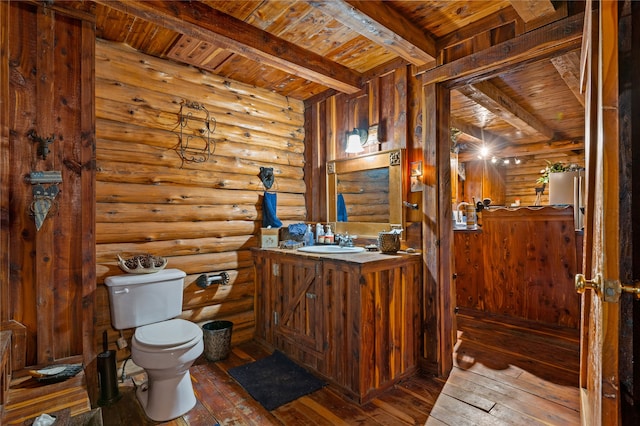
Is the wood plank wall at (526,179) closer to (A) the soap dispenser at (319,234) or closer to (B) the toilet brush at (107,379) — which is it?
(A) the soap dispenser at (319,234)

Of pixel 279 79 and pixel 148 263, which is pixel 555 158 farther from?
pixel 148 263

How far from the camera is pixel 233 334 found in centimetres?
315

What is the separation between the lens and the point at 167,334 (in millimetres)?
2125

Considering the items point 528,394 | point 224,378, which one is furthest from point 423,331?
point 224,378

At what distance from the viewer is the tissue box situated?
126 inches

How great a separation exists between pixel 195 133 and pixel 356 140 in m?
1.52

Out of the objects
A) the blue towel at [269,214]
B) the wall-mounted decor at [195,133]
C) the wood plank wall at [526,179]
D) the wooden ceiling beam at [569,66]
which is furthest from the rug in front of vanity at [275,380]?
the wood plank wall at [526,179]

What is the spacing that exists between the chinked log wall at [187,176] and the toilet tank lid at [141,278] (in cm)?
22

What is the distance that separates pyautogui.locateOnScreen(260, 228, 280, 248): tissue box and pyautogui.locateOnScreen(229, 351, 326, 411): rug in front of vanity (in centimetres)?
105

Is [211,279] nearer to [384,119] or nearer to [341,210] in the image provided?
[341,210]

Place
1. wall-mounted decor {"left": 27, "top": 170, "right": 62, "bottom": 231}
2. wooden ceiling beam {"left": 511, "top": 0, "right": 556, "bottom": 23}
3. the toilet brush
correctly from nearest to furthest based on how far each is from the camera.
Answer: wooden ceiling beam {"left": 511, "top": 0, "right": 556, "bottom": 23} → wall-mounted decor {"left": 27, "top": 170, "right": 62, "bottom": 231} → the toilet brush

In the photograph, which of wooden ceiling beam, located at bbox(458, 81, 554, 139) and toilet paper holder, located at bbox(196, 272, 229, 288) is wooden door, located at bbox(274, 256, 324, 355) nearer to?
toilet paper holder, located at bbox(196, 272, 229, 288)

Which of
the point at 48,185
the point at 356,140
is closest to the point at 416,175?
the point at 356,140

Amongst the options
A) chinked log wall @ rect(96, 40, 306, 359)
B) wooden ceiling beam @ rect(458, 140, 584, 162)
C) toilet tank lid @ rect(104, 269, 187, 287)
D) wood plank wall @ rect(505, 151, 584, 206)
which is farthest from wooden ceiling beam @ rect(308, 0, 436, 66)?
wood plank wall @ rect(505, 151, 584, 206)
